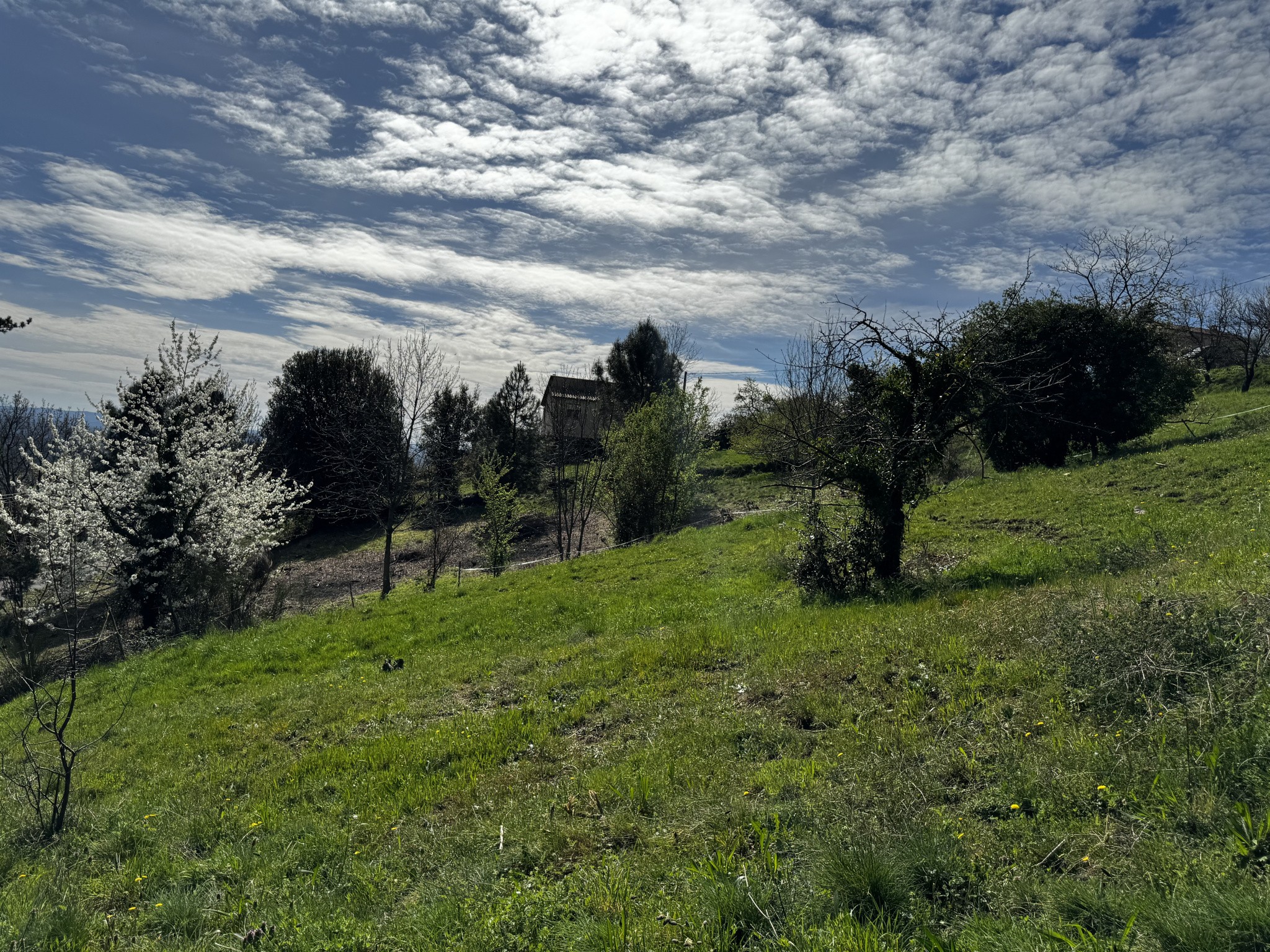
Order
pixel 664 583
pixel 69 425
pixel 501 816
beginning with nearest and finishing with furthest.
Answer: pixel 501 816, pixel 664 583, pixel 69 425

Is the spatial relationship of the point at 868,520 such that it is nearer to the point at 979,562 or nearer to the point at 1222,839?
the point at 979,562

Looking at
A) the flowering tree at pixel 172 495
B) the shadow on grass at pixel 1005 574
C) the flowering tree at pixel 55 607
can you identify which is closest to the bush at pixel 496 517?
the flowering tree at pixel 172 495

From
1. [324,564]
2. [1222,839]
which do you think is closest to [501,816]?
[1222,839]

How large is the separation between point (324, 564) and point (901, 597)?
34710mm

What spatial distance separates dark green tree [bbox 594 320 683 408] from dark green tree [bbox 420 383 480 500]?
975 cm

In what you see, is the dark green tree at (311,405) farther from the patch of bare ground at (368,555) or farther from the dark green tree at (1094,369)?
the dark green tree at (1094,369)

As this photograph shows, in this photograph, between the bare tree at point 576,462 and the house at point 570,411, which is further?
the house at point 570,411

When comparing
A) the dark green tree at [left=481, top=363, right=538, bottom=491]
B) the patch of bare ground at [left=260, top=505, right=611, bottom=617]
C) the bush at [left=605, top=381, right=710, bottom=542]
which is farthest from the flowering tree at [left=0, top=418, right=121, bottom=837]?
the dark green tree at [left=481, top=363, right=538, bottom=491]

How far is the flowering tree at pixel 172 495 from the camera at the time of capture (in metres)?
20.3

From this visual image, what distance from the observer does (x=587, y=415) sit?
147 ft

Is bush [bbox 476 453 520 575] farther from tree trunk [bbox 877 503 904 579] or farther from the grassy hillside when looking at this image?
tree trunk [bbox 877 503 904 579]

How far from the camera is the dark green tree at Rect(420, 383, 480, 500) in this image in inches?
1422

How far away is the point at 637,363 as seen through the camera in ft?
158

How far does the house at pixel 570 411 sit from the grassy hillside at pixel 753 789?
24.8 metres
